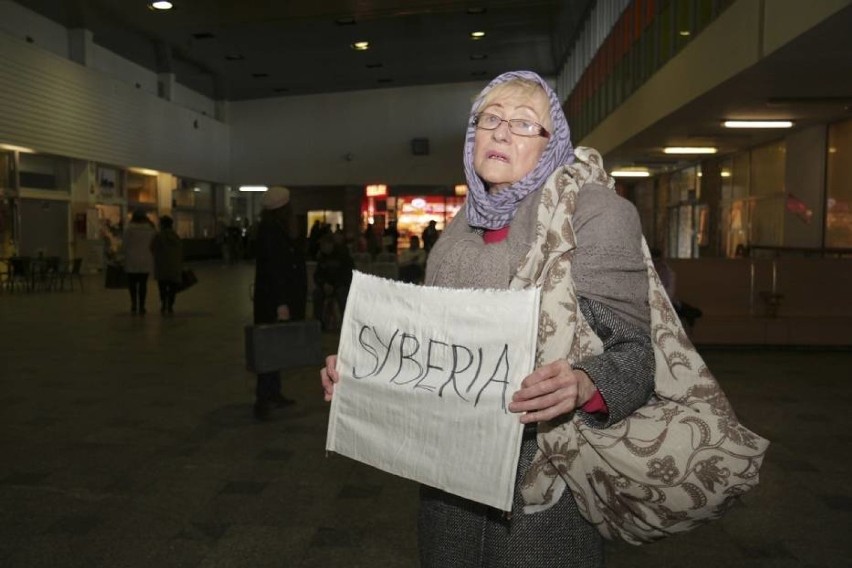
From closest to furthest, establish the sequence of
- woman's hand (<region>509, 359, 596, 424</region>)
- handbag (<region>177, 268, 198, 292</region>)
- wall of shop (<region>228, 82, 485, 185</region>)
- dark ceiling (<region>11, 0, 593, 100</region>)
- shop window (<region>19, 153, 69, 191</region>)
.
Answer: woman's hand (<region>509, 359, 596, 424</region>), handbag (<region>177, 268, 198, 292</region>), dark ceiling (<region>11, 0, 593, 100</region>), shop window (<region>19, 153, 69, 191</region>), wall of shop (<region>228, 82, 485, 185</region>)

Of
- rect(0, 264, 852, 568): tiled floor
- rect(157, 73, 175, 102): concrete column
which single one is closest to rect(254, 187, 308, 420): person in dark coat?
rect(0, 264, 852, 568): tiled floor

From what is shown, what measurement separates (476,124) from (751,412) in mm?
5618

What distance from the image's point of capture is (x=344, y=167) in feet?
124

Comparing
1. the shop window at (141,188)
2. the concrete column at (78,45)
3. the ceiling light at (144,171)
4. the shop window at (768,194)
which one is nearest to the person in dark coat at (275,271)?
the shop window at (768,194)

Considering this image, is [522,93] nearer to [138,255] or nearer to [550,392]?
[550,392]

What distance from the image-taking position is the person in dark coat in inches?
253

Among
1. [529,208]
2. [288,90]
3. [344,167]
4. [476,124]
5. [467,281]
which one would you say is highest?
[288,90]

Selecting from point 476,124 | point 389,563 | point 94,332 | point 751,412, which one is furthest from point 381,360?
point 94,332

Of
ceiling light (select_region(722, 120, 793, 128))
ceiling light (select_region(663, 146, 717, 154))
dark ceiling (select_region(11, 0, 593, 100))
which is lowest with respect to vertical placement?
ceiling light (select_region(663, 146, 717, 154))

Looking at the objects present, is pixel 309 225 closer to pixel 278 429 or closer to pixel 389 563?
pixel 278 429

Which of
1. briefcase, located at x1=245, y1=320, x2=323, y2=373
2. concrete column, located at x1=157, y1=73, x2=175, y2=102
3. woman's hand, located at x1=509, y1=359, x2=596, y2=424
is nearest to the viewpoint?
woman's hand, located at x1=509, y1=359, x2=596, y2=424

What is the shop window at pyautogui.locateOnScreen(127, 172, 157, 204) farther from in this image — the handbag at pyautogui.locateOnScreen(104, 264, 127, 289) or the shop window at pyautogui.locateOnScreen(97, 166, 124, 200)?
the handbag at pyautogui.locateOnScreen(104, 264, 127, 289)

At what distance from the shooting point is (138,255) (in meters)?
14.6

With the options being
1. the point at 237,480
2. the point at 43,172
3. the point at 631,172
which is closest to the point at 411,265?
the point at 237,480
